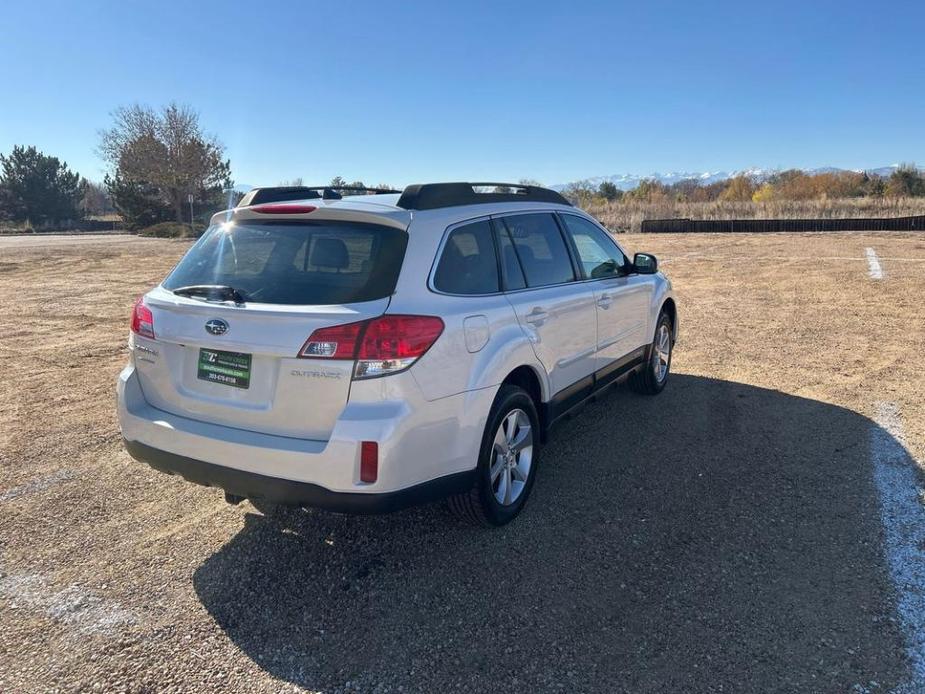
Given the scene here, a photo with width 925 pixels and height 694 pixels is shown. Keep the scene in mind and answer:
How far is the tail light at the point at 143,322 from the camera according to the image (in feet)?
11.1

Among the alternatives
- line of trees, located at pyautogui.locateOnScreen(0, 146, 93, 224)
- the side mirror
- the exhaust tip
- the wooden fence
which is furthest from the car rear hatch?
line of trees, located at pyautogui.locateOnScreen(0, 146, 93, 224)

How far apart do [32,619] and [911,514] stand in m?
4.52

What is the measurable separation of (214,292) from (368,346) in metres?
0.89

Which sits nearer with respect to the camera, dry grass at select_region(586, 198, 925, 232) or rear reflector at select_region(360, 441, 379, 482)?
rear reflector at select_region(360, 441, 379, 482)

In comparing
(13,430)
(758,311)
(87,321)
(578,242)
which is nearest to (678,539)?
(578,242)

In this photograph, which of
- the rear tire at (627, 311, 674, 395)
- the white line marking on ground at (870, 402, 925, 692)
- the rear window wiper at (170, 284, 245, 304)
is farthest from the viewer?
the rear tire at (627, 311, 674, 395)

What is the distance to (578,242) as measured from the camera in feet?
15.7

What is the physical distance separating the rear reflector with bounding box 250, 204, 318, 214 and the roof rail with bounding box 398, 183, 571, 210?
0.47 meters

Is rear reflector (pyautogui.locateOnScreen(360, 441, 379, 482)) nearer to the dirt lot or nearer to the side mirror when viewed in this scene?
the dirt lot

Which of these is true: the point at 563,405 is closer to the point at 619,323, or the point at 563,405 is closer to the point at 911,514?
the point at 619,323

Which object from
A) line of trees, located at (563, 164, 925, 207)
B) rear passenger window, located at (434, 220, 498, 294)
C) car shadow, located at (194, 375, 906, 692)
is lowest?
car shadow, located at (194, 375, 906, 692)

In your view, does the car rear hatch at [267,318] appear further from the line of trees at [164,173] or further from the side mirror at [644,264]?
the line of trees at [164,173]

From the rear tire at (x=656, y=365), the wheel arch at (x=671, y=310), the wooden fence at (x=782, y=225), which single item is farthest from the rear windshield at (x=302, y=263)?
the wooden fence at (x=782, y=225)

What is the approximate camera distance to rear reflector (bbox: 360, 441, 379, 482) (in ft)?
9.34
